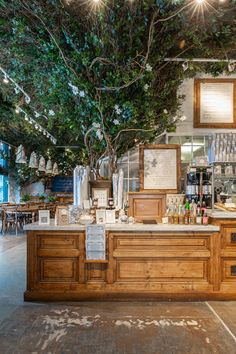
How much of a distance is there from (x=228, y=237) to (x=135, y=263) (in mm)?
1284

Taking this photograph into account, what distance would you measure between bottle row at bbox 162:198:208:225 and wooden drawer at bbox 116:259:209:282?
0.52 metres

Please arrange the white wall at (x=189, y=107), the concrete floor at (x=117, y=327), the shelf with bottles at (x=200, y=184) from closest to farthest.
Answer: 1. the concrete floor at (x=117, y=327)
2. the shelf with bottles at (x=200, y=184)
3. the white wall at (x=189, y=107)

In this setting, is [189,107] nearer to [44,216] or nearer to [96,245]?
[96,245]

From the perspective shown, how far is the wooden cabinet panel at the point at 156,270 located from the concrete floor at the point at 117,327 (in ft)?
1.03

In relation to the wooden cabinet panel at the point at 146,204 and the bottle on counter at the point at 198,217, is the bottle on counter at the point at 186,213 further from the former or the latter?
the wooden cabinet panel at the point at 146,204

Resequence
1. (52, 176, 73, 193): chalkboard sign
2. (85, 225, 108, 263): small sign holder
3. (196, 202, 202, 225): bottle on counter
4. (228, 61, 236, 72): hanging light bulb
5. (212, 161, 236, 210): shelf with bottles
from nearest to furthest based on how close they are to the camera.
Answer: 1. (85, 225, 108, 263): small sign holder
2. (196, 202, 202, 225): bottle on counter
3. (228, 61, 236, 72): hanging light bulb
4. (212, 161, 236, 210): shelf with bottles
5. (52, 176, 73, 193): chalkboard sign

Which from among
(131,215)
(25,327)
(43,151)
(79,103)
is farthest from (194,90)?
(43,151)

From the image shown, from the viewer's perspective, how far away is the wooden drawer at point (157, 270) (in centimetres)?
385

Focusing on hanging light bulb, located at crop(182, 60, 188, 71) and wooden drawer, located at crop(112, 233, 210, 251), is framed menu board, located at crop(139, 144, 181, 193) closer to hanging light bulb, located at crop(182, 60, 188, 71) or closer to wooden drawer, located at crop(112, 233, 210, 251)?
wooden drawer, located at crop(112, 233, 210, 251)

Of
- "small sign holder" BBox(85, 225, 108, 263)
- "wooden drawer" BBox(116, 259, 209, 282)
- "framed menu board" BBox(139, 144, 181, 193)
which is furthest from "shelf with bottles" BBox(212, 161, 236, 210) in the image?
"small sign holder" BBox(85, 225, 108, 263)

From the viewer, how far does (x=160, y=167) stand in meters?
4.62

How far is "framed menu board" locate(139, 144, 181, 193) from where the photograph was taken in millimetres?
4582

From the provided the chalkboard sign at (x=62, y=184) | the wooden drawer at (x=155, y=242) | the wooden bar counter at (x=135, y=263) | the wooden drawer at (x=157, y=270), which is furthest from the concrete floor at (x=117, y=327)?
the chalkboard sign at (x=62, y=184)

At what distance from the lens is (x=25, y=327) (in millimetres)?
3100
